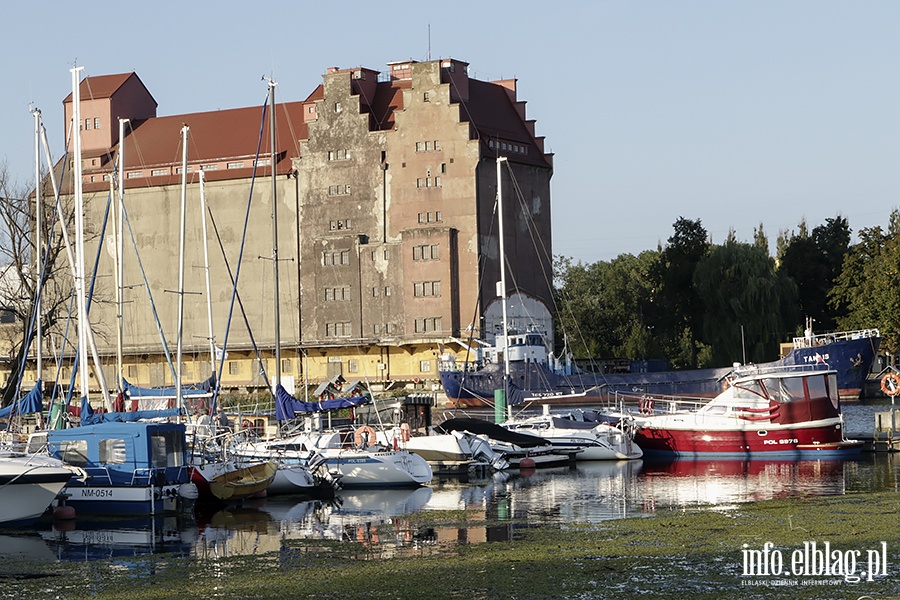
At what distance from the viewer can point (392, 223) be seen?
104562 millimetres

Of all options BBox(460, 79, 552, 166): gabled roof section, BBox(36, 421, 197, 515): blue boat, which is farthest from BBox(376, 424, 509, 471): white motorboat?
BBox(460, 79, 552, 166): gabled roof section

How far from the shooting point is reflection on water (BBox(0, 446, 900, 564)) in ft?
92.8

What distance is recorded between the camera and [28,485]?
3200 cm

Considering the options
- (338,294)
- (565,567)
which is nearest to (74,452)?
(565,567)

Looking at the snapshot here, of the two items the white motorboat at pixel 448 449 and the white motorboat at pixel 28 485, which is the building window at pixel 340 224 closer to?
the white motorboat at pixel 448 449

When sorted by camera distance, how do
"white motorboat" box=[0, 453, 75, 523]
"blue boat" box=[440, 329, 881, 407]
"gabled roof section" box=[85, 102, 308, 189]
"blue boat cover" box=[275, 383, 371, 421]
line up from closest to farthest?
"white motorboat" box=[0, 453, 75, 523], "blue boat cover" box=[275, 383, 371, 421], "blue boat" box=[440, 329, 881, 407], "gabled roof section" box=[85, 102, 308, 189]

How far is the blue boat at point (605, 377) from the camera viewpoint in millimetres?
94375

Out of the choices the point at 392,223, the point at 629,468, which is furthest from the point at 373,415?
the point at 392,223

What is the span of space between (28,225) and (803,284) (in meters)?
74.0

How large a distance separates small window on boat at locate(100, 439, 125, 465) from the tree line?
61.8 meters

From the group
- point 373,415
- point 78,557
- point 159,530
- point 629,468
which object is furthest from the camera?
point 373,415

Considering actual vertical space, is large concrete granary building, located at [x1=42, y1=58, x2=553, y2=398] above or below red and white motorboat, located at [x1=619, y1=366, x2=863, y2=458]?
above

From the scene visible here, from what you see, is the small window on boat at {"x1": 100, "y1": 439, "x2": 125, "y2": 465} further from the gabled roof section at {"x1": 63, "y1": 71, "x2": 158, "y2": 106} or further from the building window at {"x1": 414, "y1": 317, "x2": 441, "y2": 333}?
the gabled roof section at {"x1": 63, "y1": 71, "x2": 158, "y2": 106}

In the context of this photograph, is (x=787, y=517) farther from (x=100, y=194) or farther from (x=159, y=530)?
(x=100, y=194)
